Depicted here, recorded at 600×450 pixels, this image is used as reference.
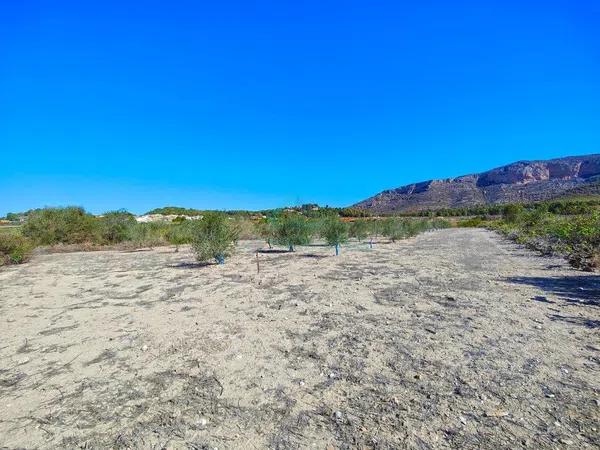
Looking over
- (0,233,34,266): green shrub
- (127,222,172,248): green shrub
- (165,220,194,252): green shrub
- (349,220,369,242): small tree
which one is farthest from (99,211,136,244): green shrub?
(349,220,369,242): small tree

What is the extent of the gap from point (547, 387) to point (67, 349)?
620 cm

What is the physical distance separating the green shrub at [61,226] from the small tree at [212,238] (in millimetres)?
17366

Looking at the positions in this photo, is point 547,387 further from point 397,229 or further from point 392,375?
point 397,229

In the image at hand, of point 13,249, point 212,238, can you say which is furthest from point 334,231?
point 13,249

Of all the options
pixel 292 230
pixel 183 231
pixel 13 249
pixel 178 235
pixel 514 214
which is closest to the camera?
pixel 13 249

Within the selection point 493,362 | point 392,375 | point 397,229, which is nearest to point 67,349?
point 392,375

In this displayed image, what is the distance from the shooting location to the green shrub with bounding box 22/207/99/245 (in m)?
25.5

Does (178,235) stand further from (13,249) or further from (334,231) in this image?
(334,231)

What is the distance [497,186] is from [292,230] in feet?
333

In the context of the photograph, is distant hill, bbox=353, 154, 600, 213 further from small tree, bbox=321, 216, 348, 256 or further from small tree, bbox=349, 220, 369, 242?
small tree, bbox=321, 216, 348, 256

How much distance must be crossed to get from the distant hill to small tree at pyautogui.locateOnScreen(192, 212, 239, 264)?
265 ft

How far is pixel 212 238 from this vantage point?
1471 cm

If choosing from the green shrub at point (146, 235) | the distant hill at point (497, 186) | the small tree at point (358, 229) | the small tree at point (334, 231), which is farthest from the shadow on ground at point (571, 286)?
the distant hill at point (497, 186)

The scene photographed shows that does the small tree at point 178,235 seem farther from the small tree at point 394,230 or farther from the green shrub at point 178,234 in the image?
the small tree at point 394,230
